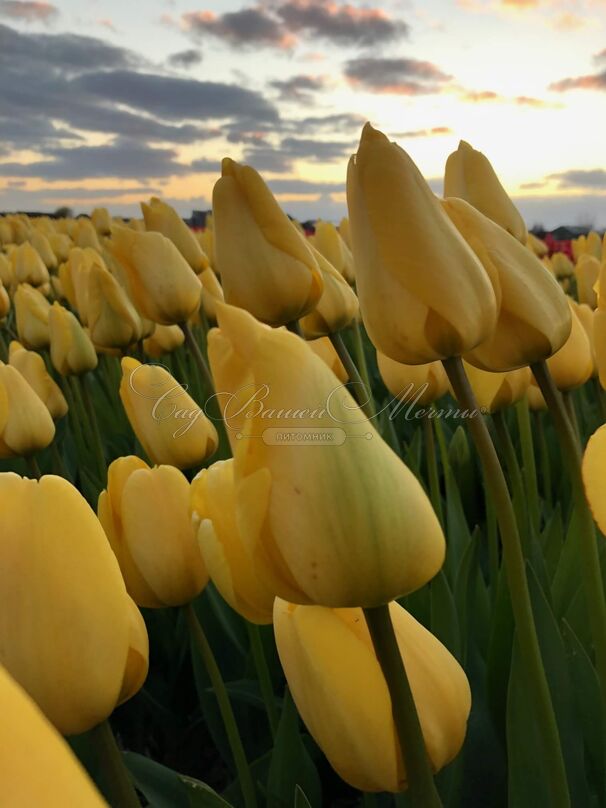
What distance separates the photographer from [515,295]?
631 millimetres

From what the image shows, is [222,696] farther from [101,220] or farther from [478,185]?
[101,220]

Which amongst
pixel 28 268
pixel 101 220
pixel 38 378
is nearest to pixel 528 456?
pixel 38 378

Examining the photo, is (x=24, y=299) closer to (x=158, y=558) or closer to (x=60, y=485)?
(x=158, y=558)

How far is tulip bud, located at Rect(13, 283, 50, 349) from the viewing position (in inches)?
88.8

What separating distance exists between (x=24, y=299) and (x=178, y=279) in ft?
3.28

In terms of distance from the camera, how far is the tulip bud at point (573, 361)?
96cm

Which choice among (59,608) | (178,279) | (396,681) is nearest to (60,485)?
(59,608)

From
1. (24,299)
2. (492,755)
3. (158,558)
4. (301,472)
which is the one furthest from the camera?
(24,299)

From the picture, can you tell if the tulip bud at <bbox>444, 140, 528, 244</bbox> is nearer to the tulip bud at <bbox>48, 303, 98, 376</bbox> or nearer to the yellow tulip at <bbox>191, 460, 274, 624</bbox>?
the yellow tulip at <bbox>191, 460, 274, 624</bbox>

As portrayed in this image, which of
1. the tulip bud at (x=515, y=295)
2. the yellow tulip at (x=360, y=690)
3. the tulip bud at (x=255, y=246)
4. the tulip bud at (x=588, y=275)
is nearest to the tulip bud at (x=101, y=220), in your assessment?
the tulip bud at (x=588, y=275)

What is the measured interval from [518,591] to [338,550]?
0.22m

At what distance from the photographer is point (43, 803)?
0.15 m

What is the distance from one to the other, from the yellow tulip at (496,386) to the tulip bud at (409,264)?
0.38 metres

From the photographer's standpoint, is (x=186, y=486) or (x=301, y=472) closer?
(x=301, y=472)
